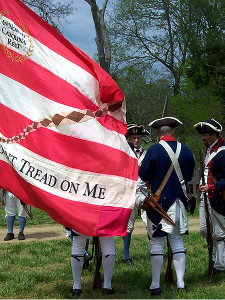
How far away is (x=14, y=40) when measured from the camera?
485cm

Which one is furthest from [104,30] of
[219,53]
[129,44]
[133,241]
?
[129,44]

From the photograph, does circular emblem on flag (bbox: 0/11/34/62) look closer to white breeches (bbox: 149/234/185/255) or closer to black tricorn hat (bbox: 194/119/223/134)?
black tricorn hat (bbox: 194/119/223/134)

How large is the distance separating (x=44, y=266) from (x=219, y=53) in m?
15.8

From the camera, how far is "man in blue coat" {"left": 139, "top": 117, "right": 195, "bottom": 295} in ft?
15.5

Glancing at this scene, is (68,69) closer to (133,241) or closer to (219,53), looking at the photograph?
(133,241)

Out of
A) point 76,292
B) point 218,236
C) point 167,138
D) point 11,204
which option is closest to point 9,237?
point 11,204

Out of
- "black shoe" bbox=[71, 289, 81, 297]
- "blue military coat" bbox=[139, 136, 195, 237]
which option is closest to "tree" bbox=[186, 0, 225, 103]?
"blue military coat" bbox=[139, 136, 195, 237]

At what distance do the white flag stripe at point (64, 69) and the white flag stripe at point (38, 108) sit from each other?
1.03ft

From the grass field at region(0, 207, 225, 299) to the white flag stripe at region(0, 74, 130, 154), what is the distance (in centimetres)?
185

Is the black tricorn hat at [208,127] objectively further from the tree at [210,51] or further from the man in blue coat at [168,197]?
the tree at [210,51]

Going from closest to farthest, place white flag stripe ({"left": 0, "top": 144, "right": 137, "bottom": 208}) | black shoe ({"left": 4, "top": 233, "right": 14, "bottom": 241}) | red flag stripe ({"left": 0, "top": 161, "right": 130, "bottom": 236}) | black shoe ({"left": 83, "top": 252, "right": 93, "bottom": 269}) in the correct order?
red flag stripe ({"left": 0, "top": 161, "right": 130, "bottom": 236}) < white flag stripe ({"left": 0, "top": 144, "right": 137, "bottom": 208}) < black shoe ({"left": 83, "top": 252, "right": 93, "bottom": 269}) < black shoe ({"left": 4, "top": 233, "right": 14, "bottom": 241})

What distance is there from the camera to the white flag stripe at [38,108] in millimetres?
4648

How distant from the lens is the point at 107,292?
187 inches

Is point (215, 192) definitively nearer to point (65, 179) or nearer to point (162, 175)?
point (162, 175)
